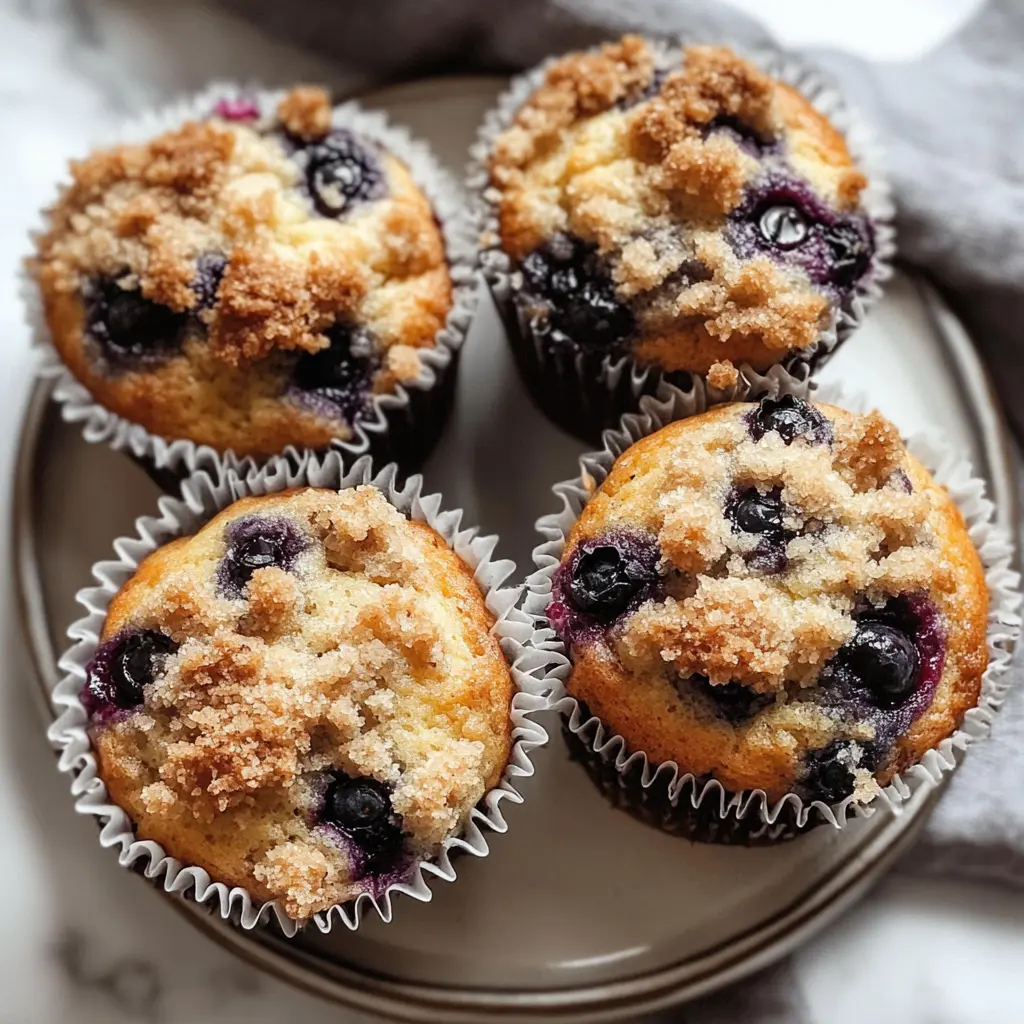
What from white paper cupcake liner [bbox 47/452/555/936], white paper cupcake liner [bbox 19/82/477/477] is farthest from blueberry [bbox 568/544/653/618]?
white paper cupcake liner [bbox 19/82/477/477]

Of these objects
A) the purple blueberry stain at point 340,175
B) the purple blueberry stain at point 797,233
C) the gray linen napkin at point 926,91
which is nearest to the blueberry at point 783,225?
the purple blueberry stain at point 797,233

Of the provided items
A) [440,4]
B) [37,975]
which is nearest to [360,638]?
[37,975]

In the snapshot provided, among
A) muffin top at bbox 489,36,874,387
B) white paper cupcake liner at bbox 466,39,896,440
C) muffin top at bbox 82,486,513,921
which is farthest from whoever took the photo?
white paper cupcake liner at bbox 466,39,896,440

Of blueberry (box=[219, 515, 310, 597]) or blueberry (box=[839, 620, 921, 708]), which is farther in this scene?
blueberry (box=[219, 515, 310, 597])

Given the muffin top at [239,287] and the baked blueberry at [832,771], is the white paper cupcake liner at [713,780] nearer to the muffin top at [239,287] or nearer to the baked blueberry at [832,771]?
the baked blueberry at [832,771]

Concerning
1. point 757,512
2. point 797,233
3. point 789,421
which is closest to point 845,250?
point 797,233

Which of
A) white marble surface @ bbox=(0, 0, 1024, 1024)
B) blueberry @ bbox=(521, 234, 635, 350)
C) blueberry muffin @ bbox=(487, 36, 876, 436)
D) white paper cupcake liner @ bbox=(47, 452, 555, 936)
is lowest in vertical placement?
white marble surface @ bbox=(0, 0, 1024, 1024)

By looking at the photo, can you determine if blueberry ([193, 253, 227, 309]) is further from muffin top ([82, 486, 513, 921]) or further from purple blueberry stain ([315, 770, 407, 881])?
purple blueberry stain ([315, 770, 407, 881])

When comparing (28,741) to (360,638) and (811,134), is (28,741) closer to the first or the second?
(360,638)
